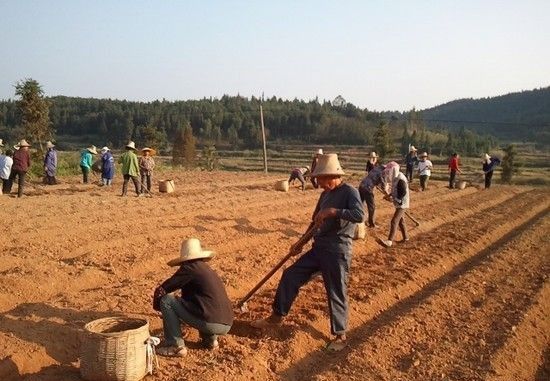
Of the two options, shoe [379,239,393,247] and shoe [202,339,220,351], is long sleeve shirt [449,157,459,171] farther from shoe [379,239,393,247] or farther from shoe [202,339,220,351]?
shoe [202,339,220,351]

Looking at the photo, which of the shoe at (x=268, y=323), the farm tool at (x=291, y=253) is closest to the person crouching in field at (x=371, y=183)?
the farm tool at (x=291, y=253)

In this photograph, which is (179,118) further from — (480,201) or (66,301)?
(66,301)

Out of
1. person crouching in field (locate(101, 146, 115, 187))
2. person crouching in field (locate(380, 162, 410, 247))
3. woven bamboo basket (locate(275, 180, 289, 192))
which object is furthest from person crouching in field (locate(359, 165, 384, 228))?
person crouching in field (locate(101, 146, 115, 187))

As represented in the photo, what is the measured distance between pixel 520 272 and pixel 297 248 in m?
4.75

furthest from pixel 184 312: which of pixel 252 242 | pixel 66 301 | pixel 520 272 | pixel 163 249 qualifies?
pixel 520 272

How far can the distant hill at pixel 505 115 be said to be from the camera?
4053 inches

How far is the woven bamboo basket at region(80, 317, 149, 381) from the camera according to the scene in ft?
13.7

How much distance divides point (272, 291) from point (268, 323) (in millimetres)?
1672

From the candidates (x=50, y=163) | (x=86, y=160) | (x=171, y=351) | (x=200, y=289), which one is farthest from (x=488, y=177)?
(x=171, y=351)

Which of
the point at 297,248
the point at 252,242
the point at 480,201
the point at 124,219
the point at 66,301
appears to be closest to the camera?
the point at 297,248

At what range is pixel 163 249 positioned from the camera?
343 inches

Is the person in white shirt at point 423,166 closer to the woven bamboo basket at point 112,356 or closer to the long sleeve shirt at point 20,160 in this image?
the long sleeve shirt at point 20,160

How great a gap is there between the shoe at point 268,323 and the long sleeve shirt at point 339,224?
2.83ft

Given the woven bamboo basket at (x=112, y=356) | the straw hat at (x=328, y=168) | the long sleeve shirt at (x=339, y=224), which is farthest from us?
the straw hat at (x=328, y=168)
